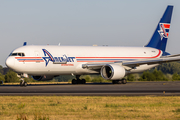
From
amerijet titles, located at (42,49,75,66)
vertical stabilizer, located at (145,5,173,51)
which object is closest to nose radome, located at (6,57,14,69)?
amerijet titles, located at (42,49,75,66)

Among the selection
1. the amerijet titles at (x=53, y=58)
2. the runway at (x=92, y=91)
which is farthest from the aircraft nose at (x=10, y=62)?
the runway at (x=92, y=91)

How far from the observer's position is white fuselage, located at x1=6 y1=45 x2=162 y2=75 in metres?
31.7

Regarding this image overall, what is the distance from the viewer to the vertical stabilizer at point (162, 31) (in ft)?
142

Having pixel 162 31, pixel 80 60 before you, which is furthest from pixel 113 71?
pixel 162 31

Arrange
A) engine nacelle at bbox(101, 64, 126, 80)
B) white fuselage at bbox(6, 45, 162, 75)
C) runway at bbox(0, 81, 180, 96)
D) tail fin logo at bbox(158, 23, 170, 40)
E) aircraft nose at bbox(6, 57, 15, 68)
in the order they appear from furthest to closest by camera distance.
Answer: tail fin logo at bbox(158, 23, 170, 40), engine nacelle at bbox(101, 64, 126, 80), white fuselage at bbox(6, 45, 162, 75), aircraft nose at bbox(6, 57, 15, 68), runway at bbox(0, 81, 180, 96)

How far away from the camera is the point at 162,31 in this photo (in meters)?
43.5

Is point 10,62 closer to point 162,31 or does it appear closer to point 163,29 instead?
point 162,31

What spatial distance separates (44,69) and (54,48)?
2.85 meters

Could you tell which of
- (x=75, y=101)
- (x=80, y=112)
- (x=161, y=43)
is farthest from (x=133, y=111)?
(x=161, y=43)

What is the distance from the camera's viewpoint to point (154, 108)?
1366cm

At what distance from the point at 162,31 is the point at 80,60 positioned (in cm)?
1431

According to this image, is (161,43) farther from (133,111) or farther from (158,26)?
(133,111)

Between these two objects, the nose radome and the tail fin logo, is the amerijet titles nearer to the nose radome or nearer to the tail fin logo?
the nose radome

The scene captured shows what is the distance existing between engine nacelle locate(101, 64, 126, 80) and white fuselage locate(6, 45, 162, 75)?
1.98 metres
